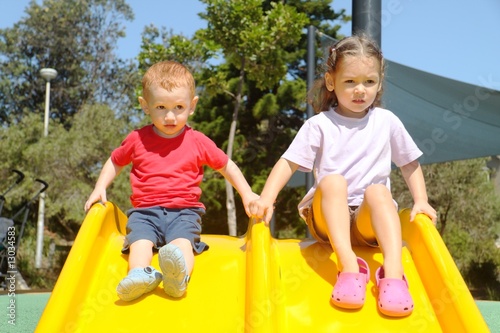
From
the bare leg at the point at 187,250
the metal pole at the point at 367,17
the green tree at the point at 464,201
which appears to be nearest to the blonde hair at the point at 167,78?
the bare leg at the point at 187,250

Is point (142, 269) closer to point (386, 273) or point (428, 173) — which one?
point (386, 273)

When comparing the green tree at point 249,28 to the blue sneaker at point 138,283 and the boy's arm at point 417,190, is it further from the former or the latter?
the blue sneaker at point 138,283

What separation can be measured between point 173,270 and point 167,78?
90 cm

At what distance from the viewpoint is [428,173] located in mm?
13414

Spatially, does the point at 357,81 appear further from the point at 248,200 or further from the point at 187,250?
the point at 187,250

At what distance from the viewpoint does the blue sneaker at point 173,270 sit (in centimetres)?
207

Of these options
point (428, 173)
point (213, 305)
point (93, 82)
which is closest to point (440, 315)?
point (213, 305)

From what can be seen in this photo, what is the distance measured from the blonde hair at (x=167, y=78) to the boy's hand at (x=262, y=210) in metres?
0.63

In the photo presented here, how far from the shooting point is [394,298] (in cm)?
204

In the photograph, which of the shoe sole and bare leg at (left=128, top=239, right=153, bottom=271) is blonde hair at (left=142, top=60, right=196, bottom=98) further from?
the shoe sole

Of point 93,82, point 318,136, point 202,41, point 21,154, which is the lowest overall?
point 318,136

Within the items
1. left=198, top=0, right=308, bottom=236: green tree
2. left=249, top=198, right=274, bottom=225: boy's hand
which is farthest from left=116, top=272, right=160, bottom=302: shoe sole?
left=198, top=0, right=308, bottom=236: green tree

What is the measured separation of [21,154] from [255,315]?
12202mm

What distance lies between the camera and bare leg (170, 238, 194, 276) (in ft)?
7.57
